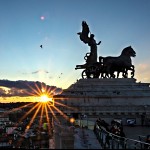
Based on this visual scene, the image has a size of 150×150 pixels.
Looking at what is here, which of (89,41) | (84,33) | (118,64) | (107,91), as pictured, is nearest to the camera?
(107,91)

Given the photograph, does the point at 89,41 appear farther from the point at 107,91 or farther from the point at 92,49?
the point at 107,91

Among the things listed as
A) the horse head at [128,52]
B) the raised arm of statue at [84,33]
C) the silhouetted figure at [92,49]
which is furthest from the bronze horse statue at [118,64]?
the raised arm of statue at [84,33]

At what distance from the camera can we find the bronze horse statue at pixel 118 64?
39.3 meters

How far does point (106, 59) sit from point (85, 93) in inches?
217

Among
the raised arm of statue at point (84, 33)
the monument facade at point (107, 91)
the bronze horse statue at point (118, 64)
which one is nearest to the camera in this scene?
the monument facade at point (107, 91)

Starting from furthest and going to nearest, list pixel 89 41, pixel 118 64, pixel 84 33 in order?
pixel 84 33 → pixel 89 41 → pixel 118 64

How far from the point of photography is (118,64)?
39.3 metres

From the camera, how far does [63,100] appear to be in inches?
1422

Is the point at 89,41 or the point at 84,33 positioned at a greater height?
the point at 84,33

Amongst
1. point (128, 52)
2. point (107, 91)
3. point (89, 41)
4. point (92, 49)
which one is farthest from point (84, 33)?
point (107, 91)

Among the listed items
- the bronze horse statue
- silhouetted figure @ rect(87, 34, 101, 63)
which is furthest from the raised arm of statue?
the bronze horse statue

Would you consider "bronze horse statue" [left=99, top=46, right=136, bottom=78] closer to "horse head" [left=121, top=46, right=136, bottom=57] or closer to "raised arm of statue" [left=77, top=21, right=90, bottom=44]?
"horse head" [left=121, top=46, right=136, bottom=57]

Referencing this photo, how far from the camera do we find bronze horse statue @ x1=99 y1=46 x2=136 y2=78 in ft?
129

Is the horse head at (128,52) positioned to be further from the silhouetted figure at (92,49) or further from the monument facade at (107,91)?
the silhouetted figure at (92,49)
